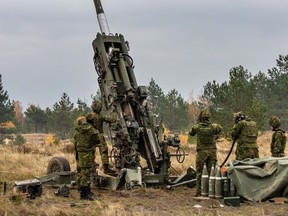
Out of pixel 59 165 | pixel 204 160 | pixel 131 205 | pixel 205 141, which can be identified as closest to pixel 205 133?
pixel 205 141

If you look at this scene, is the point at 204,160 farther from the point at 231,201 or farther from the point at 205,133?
the point at 231,201

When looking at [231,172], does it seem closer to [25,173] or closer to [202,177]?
[202,177]

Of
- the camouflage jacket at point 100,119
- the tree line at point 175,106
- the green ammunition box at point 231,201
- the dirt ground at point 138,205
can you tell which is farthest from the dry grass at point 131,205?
the tree line at point 175,106

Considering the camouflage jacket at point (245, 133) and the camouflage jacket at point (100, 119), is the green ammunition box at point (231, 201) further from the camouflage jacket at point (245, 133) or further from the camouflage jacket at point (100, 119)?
the camouflage jacket at point (100, 119)

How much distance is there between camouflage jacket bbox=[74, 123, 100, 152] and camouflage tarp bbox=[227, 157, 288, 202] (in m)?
3.01

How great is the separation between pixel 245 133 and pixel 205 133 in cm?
133

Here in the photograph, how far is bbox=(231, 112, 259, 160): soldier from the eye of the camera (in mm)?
12227

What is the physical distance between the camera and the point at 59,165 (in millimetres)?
13492

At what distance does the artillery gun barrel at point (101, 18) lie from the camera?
14.6 metres

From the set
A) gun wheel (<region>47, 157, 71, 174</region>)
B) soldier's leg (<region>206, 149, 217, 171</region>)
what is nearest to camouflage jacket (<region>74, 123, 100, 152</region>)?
gun wheel (<region>47, 157, 71, 174</region>)

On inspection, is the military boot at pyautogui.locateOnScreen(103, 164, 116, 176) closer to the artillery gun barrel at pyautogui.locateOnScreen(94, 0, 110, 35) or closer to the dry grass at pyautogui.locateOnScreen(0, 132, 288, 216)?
the dry grass at pyautogui.locateOnScreen(0, 132, 288, 216)

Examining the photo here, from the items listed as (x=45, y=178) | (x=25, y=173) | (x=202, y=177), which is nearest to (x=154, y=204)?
(x=202, y=177)

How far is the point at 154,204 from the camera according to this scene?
1010cm

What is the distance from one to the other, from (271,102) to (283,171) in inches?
1560
